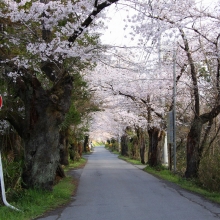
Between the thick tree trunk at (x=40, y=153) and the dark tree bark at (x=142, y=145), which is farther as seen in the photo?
the dark tree bark at (x=142, y=145)

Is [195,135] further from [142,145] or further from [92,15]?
[142,145]

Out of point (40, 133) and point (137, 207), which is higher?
point (40, 133)

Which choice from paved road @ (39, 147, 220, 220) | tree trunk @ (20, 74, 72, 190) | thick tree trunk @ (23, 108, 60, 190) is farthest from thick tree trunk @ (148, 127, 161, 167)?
thick tree trunk @ (23, 108, 60, 190)

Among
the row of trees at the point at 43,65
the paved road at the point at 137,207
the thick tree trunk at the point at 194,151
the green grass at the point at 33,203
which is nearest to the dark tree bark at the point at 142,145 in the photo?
the thick tree trunk at the point at 194,151

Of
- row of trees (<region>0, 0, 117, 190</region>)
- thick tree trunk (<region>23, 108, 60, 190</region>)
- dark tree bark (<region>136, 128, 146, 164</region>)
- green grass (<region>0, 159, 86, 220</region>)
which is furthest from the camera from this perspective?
dark tree bark (<region>136, 128, 146, 164</region>)

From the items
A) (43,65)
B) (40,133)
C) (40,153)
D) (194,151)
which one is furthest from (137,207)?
(194,151)

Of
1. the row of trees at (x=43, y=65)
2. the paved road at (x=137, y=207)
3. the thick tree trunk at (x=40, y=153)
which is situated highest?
the row of trees at (x=43, y=65)

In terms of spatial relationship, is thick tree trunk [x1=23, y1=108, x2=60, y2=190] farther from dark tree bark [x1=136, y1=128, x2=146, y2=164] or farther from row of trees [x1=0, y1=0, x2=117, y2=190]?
dark tree bark [x1=136, y1=128, x2=146, y2=164]

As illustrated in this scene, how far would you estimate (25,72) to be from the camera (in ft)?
41.4

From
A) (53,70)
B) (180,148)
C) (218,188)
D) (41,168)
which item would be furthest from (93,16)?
(180,148)

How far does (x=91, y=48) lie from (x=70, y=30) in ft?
3.07

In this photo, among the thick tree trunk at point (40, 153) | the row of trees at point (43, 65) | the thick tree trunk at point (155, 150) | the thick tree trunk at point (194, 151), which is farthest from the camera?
the thick tree trunk at point (155, 150)

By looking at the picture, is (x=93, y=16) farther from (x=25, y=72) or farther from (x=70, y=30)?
(x=25, y=72)

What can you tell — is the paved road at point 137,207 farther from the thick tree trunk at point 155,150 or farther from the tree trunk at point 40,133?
the thick tree trunk at point 155,150
